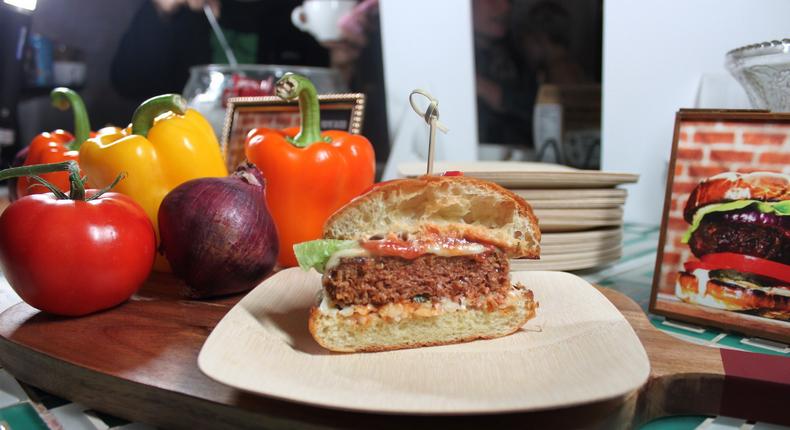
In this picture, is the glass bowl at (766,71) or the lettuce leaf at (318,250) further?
the glass bowl at (766,71)

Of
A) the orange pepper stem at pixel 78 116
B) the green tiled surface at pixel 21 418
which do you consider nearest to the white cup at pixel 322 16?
the orange pepper stem at pixel 78 116

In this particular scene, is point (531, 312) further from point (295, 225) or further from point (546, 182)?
point (295, 225)

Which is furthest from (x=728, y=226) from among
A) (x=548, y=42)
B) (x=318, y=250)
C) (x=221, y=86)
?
(x=221, y=86)

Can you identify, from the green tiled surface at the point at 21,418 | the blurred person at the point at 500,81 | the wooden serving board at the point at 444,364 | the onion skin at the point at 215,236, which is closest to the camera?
the wooden serving board at the point at 444,364

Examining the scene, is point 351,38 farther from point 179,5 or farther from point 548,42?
point 548,42

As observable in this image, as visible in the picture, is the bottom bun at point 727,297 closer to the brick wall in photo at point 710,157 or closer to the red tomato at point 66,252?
the brick wall in photo at point 710,157

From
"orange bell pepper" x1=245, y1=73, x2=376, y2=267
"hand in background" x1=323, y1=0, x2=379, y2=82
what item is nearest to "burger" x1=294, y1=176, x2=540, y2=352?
"orange bell pepper" x1=245, y1=73, x2=376, y2=267
